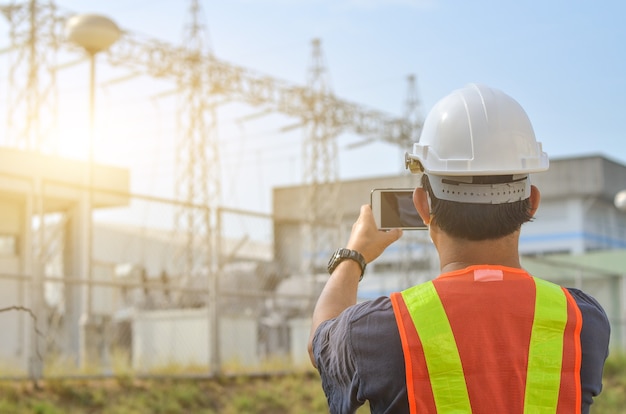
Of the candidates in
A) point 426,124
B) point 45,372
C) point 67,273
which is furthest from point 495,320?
point 67,273

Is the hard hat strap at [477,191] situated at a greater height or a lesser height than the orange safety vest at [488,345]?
greater

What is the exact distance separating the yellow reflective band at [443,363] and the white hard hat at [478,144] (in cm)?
32

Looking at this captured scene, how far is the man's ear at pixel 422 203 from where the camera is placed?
2.30 m

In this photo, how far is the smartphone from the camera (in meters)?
2.52

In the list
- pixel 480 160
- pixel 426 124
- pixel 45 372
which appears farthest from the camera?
pixel 45 372

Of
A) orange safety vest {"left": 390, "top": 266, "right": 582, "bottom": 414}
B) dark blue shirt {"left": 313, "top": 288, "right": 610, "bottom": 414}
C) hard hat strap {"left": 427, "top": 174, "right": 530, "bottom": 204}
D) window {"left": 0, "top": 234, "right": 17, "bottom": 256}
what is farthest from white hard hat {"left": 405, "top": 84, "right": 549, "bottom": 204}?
window {"left": 0, "top": 234, "right": 17, "bottom": 256}

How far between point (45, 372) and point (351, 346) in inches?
309

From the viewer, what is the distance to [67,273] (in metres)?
19.4

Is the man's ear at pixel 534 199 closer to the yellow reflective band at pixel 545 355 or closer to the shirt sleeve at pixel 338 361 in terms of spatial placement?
the yellow reflective band at pixel 545 355

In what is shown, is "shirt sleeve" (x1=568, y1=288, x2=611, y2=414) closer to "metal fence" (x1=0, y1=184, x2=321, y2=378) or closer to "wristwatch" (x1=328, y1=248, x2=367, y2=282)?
"wristwatch" (x1=328, y1=248, x2=367, y2=282)

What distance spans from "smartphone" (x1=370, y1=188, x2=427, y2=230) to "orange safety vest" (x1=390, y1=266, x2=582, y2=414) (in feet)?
1.16

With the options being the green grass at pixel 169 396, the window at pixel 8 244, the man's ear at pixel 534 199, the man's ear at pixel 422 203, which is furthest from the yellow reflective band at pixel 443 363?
the window at pixel 8 244

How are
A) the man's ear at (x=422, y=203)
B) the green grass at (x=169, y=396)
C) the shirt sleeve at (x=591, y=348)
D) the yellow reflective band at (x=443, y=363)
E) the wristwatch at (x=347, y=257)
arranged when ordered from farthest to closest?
the green grass at (x=169, y=396), the wristwatch at (x=347, y=257), the man's ear at (x=422, y=203), the shirt sleeve at (x=591, y=348), the yellow reflective band at (x=443, y=363)

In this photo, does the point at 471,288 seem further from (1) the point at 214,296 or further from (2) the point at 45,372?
(1) the point at 214,296
